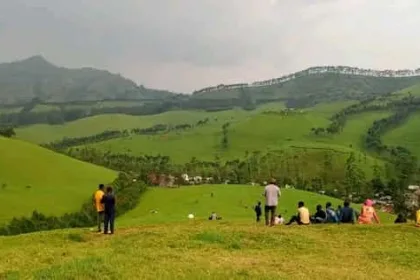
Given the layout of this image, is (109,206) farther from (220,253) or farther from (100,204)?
(220,253)

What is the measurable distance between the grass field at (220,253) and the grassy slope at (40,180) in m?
77.8

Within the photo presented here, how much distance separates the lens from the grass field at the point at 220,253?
22.4 meters

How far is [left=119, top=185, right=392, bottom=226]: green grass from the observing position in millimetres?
Answer: 112125

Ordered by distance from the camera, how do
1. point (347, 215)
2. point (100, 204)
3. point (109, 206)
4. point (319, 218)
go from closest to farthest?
point (109, 206)
point (100, 204)
point (347, 215)
point (319, 218)

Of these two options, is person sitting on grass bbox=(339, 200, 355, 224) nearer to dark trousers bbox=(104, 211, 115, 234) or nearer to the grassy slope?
dark trousers bbox=(104, 211, 115, 234)

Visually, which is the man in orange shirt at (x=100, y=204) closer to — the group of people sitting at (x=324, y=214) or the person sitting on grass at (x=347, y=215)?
the group of people sitting at (x=324, y=214)

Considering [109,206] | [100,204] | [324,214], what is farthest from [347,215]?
[100,204]

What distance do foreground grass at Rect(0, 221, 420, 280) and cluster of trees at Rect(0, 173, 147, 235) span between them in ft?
213

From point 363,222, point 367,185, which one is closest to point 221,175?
point 367,185

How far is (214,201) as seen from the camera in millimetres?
121125

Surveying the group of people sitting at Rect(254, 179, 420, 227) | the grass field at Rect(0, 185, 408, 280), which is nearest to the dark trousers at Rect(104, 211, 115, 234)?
the grass field at Rect(0, 185, 408, 280)

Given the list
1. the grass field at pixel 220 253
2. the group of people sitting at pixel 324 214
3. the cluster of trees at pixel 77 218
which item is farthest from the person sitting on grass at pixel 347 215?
the cluster of trees at pixel 77 218

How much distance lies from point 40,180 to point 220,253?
11553 cm

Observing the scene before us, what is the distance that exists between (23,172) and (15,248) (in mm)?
113351
